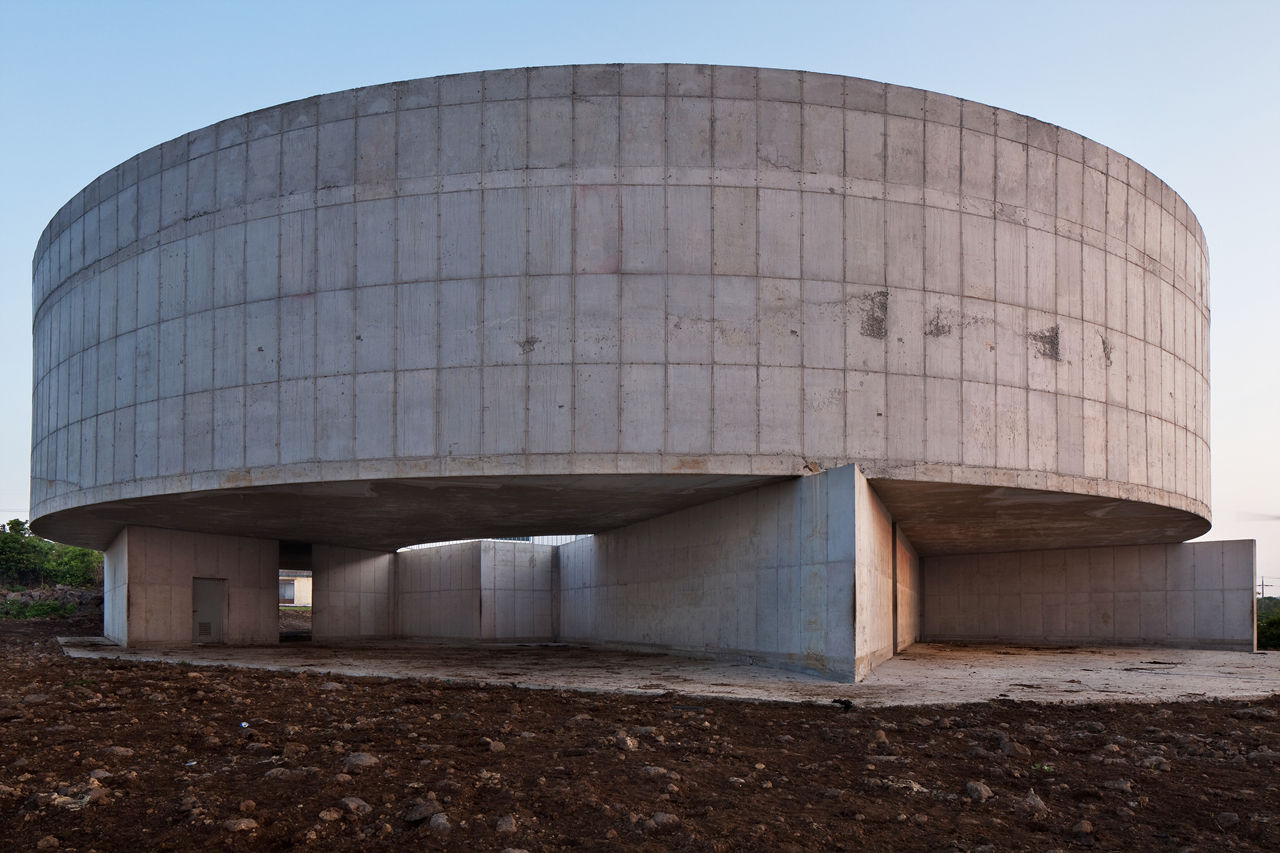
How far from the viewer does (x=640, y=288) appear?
52.7ft

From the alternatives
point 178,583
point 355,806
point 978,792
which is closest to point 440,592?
point 178,583

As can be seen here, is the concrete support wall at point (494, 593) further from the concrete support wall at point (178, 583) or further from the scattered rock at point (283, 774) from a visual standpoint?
the scattered rock at point (283, 774)

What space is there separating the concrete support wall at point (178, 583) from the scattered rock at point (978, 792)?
20087mm

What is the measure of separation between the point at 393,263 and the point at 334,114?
9.78 feet

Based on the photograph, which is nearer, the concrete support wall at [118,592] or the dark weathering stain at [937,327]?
the dark weathering stain at [937,327]

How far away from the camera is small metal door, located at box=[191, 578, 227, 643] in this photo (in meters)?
24.8

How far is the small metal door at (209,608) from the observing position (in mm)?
24781

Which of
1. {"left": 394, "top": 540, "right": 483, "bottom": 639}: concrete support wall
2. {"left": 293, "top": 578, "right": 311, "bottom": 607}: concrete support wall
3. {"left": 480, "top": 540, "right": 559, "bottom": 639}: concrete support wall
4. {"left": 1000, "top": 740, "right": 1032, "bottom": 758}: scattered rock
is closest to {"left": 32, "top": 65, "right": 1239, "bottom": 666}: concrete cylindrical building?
{"left": 1000, "top": 740, "right": 1032, "bottom": 758}: scattered rock

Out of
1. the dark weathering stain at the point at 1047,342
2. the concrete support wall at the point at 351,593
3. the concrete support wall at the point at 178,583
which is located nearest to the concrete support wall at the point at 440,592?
the concrete support wall at the point at 351,593

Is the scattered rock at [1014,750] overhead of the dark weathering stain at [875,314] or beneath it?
beneath

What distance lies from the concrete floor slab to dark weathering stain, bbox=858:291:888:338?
5308 mm

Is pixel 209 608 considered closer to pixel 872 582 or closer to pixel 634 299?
pixel 634 299

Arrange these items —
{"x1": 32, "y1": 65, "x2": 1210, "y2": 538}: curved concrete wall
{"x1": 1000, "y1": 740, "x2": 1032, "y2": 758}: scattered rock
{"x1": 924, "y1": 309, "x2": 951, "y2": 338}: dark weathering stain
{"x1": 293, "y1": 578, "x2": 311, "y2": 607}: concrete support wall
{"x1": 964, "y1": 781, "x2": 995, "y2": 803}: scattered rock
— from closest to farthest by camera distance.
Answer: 1. {"x1": 964, "y1": 781, "x2": 995, "y2": 803}: scattered rock
2. {"x1": 1000, "y1": 740, "x2": 1032, "y2": 758}: scattered rock
3. {"x1": 32, "y1": 65, "x2": 1210, "y2": 538}: curved concrete wall
4. {"x1": 924, "y1": 309, "x2": 951, "y2": 338}: dark weathering stain
5. {"x1": 293, "y1": 578, "x2": 311, "y2": 607}: concrete support wall

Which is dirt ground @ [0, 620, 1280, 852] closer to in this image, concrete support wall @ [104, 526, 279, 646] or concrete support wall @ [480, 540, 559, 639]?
concrete support wall @ [104, 526, 279, 646]
